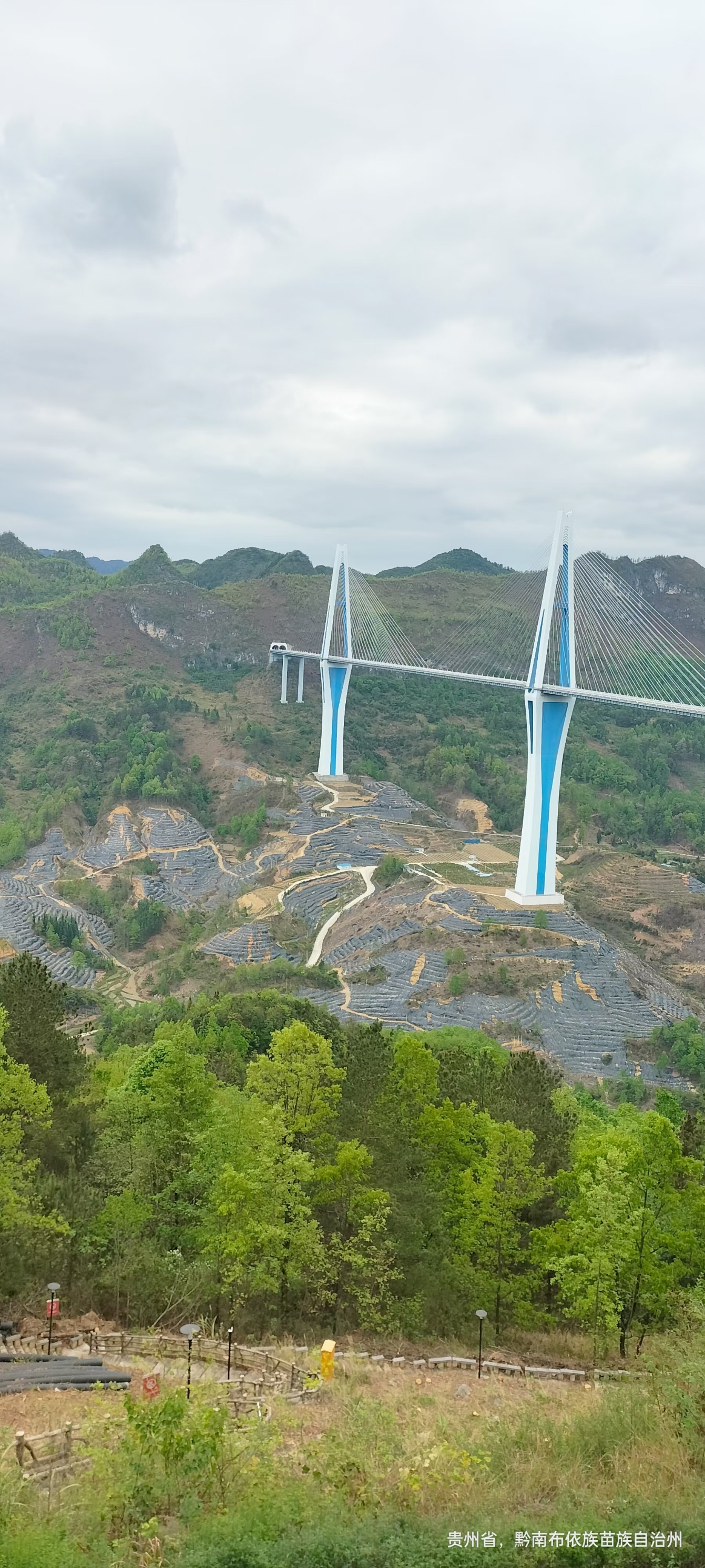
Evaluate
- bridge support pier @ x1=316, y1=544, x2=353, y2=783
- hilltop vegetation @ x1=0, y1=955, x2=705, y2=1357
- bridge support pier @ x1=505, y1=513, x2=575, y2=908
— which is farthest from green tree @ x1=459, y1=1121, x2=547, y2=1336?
bridge support pier @ x1=316, y1=544, x2=353, y2=783

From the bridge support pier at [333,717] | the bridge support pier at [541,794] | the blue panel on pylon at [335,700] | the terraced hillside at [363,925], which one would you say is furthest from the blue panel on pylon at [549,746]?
the blue panel on pylon at [335,700]

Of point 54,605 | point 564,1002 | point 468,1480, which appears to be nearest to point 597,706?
point 54,605

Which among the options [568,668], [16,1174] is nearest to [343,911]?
[568,668]

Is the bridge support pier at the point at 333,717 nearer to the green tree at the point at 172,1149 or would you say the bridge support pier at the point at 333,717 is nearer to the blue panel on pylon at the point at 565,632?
the blue panel on pylon at the point at 565,632

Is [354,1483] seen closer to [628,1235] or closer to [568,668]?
[628,1235]

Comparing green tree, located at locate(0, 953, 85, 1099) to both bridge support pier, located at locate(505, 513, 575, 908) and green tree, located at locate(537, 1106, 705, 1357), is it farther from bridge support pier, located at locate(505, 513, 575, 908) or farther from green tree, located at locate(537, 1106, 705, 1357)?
bridge support pier, located at locate(505, 513, 575, 908)
